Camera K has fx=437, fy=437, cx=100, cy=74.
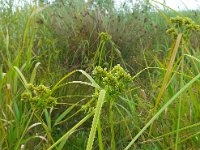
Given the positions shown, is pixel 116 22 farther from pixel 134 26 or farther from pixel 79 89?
pixel 79 89

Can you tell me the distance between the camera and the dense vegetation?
52.3 inches

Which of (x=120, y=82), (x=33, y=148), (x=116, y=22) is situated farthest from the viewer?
(x=116, y=22)

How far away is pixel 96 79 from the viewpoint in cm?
117

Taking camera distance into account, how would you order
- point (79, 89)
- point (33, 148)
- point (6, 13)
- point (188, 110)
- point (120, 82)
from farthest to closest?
point (6, 13) → point (79, 89) → point (33, 148) → point (188, 110) → point (120, 82)

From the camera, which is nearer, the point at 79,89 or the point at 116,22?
the point at 79,89

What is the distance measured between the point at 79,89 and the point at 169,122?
3.17 ft

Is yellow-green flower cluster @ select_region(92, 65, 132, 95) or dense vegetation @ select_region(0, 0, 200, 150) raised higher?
yellow-green flower cluster @ select_region(92, 65, 132, 95)

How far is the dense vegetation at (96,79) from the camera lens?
1329mm

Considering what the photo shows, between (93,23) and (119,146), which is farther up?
(93,23)

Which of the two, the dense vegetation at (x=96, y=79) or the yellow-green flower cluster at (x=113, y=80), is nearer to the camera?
the yellow-green flower cluster at (x=113, y=80)

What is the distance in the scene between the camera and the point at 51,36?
13.8ft

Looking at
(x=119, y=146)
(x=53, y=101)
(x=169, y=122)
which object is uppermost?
(x=53, y=101)

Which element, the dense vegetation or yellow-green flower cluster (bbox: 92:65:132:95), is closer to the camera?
yellow-green flower cluster (bbox: 92:65:132:95)

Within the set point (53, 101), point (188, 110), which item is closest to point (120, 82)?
point (53, 101)
